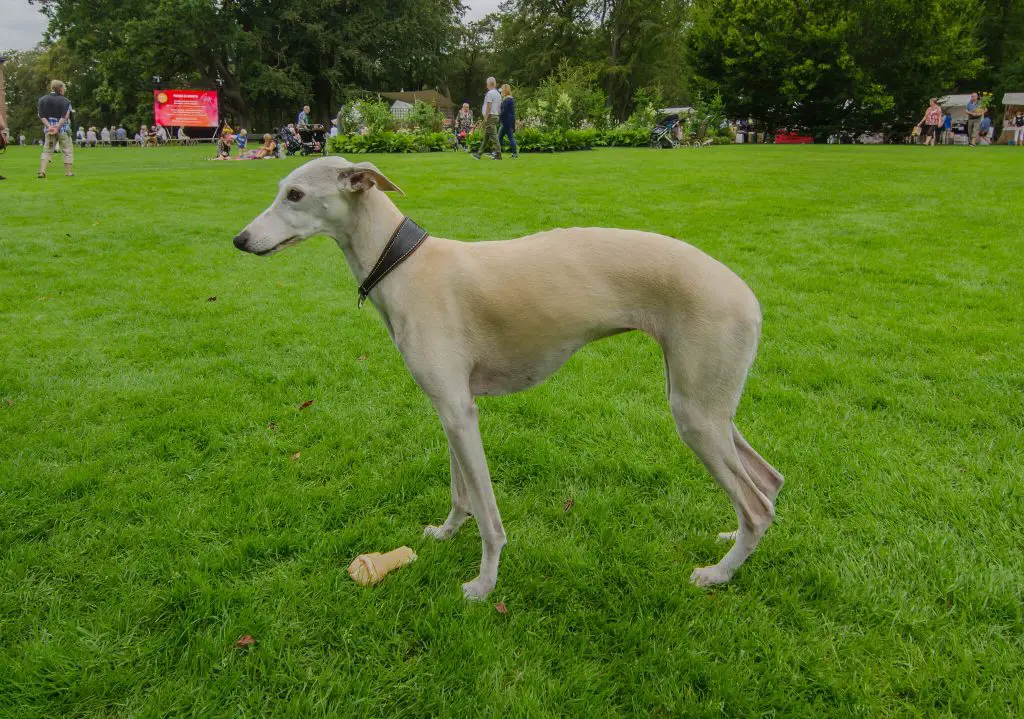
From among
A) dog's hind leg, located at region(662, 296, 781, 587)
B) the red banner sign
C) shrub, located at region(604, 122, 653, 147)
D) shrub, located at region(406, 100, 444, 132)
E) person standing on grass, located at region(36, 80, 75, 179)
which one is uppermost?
the red banner sign

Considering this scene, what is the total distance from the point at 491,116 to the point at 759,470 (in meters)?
18.8

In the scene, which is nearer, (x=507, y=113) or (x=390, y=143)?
(x=507, y=113)

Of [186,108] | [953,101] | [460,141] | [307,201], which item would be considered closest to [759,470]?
[307,201]

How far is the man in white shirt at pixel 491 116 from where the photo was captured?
1903 centimetres

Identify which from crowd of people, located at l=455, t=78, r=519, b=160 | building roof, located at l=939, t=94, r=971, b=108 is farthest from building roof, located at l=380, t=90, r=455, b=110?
crowd of people, located at l=455, t=78, r=519, b=160

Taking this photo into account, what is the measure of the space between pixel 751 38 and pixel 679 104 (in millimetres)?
32209

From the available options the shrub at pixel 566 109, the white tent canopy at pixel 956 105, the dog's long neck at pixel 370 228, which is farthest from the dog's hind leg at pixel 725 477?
the white tent canopy at pixel 956 105

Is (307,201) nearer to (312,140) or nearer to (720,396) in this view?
(720,396)

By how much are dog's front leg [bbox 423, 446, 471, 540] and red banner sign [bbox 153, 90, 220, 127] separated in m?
54.9

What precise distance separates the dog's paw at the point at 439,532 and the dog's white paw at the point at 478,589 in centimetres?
42

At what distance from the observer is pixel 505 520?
3.28m

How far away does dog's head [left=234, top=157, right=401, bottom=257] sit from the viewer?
2.51m

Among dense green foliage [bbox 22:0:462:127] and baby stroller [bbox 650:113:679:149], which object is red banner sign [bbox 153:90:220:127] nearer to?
dense green foliage [bbox 22:0:462:127]

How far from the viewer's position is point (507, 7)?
207 ft
